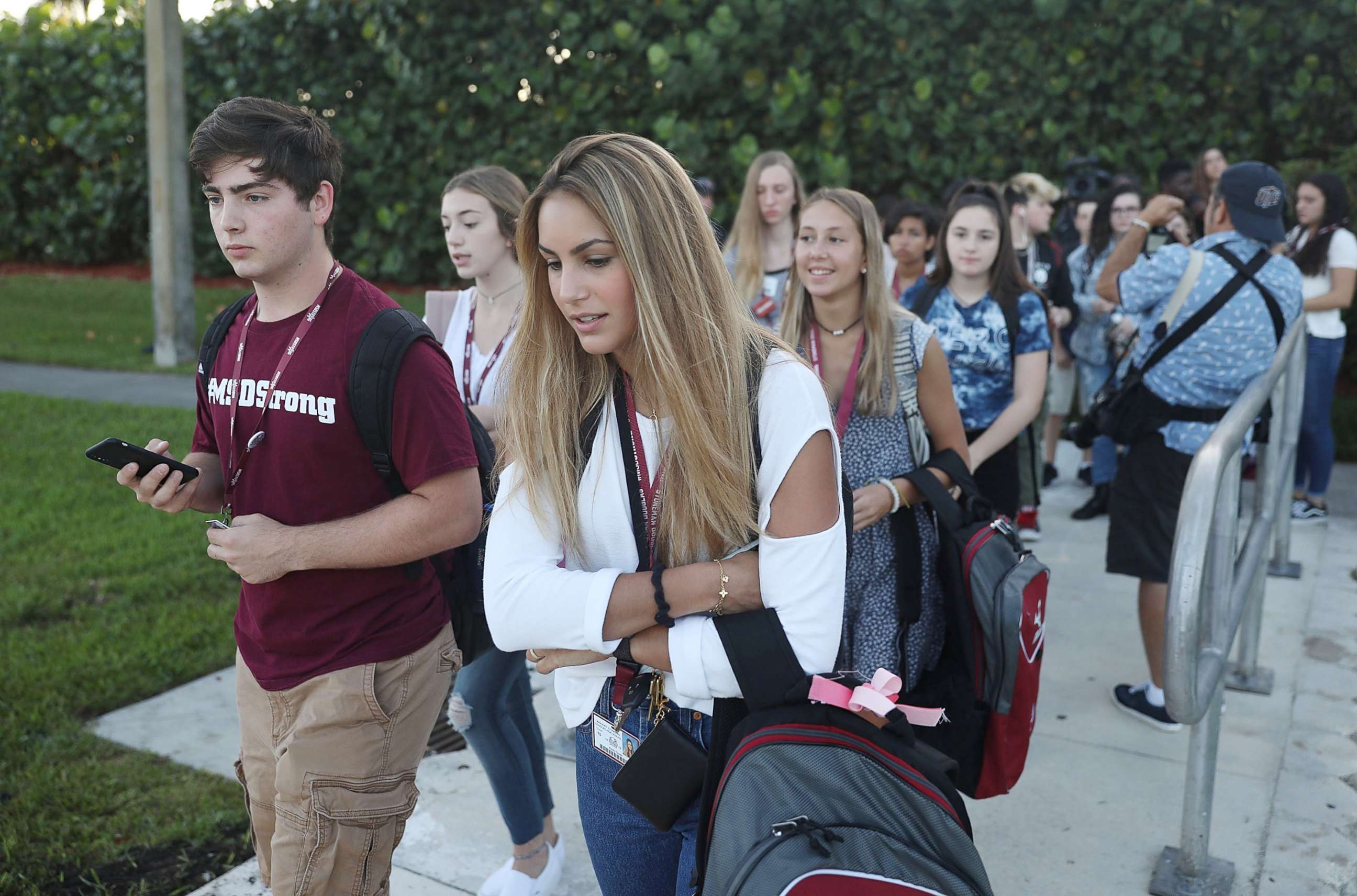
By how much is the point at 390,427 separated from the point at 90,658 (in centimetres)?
307

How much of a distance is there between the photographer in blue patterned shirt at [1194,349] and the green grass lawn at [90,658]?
327 cm

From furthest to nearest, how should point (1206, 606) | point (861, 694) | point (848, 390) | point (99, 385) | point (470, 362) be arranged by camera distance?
point (99, 385) → point (470, 362) → point (848, 390) → point (1206, 606) → point (861, 694)

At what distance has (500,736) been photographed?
2.89 m

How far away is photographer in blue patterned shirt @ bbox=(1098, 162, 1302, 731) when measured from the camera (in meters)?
3.79

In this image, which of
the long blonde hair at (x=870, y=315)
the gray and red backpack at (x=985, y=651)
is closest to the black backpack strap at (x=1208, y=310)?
the long blonde hair at (x=870, y=315)

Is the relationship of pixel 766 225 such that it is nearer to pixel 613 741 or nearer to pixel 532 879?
pixel 532 879

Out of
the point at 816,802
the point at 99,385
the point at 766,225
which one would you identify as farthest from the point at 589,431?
the point at 99,385

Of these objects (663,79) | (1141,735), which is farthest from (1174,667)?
(663,79)

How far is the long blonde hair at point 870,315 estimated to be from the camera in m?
3.04

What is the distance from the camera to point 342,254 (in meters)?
13.8

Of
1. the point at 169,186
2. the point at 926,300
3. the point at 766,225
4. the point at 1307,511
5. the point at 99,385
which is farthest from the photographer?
the point at 169,186

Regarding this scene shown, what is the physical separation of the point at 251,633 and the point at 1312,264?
21.0 ft

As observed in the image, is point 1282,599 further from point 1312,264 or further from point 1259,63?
point 1259,63

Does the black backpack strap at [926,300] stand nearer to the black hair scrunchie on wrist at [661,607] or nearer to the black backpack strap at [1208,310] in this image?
A: the black backpack strap at [1208,310]
